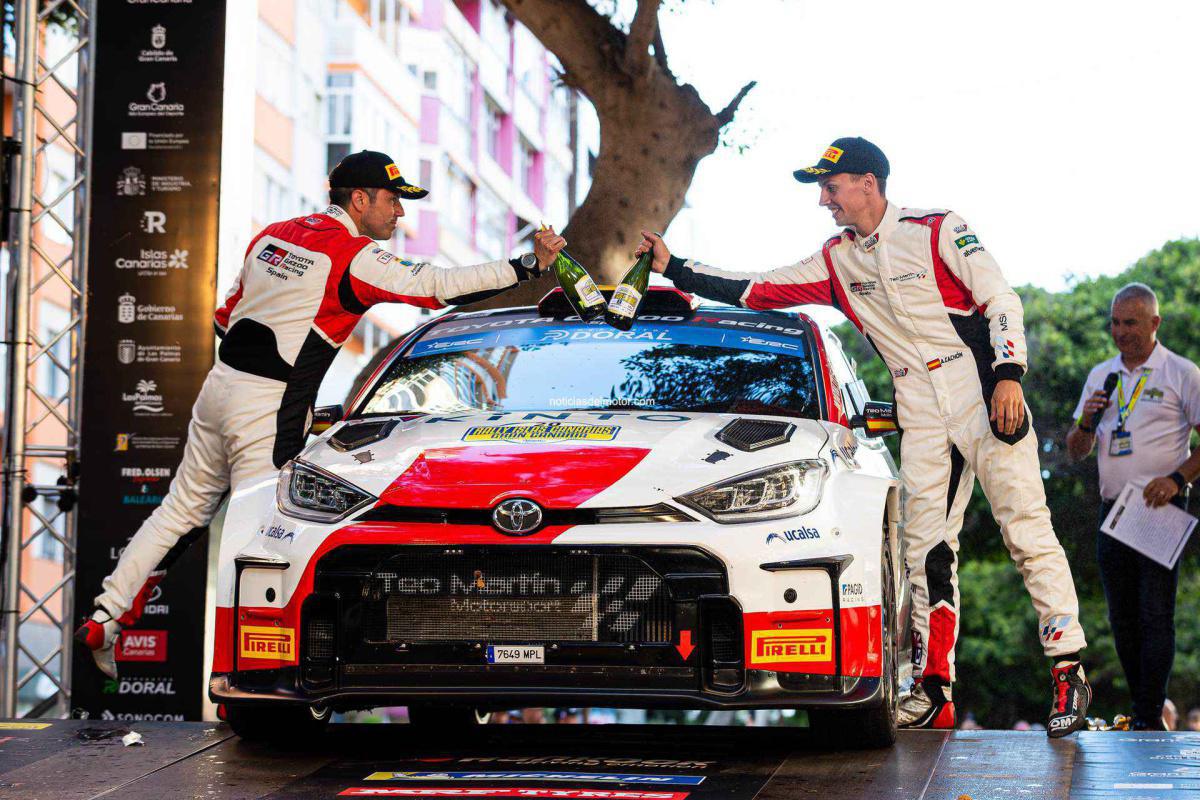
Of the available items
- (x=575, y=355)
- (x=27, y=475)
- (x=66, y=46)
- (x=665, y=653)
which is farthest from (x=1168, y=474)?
(x=66, y=46)

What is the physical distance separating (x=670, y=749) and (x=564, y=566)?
3.15ft

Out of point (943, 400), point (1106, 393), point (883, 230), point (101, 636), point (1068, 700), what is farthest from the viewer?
point (1106, 393)

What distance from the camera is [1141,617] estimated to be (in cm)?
757

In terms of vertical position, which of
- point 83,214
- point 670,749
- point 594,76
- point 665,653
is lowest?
point 670,749

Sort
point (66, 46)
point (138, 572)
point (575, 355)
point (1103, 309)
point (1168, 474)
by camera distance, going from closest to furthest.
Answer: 1. point (575, 355)
2. point (138, 572)
3. point (1168, 474)
4. point (1103, 309)
5. point (66, 46)

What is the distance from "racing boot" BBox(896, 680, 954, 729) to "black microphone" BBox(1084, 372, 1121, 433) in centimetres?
238

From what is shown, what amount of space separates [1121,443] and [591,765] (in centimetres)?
403

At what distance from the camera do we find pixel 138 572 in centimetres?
659

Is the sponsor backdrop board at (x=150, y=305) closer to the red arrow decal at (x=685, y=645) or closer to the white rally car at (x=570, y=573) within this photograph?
the white rally car at (x=570, y=573)

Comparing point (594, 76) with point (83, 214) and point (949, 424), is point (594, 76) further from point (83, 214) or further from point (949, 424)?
point (949, 424)

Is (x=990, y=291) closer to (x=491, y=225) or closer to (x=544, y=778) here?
(x=544, y=778)

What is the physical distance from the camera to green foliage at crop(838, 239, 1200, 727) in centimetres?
1856

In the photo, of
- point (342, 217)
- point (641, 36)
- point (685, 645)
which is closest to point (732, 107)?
point (641, 36)

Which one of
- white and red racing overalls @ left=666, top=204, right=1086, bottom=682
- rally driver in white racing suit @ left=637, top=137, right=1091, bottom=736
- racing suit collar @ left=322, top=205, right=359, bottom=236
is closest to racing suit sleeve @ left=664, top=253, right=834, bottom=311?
rally driver in white racing suit @ left=637, top=137, right=1091, bottom=736
